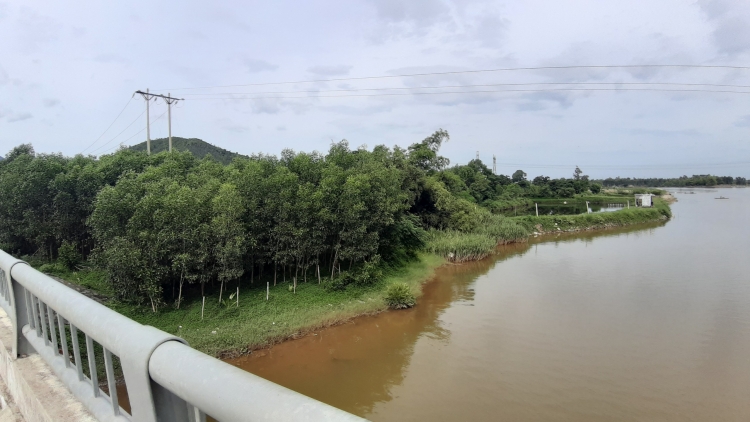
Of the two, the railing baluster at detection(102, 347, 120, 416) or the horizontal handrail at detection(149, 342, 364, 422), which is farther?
the railing baluster at detection(102, 347, 120, 416)

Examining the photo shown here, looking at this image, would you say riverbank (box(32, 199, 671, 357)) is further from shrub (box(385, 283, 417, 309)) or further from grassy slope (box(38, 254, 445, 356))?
shrub (box(385, 283, 417, 309))

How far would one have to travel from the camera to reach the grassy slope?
10.8 m

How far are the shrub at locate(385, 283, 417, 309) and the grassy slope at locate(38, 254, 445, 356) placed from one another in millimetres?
333

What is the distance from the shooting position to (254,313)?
12422 mm

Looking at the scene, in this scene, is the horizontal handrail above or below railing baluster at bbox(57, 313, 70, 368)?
above

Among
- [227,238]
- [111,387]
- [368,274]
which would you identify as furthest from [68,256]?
[111,387]

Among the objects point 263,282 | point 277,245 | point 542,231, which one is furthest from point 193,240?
point 542,231

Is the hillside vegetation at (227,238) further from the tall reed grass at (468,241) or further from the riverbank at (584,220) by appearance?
the riverbank at (584,220)

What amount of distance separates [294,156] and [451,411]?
11144 mm

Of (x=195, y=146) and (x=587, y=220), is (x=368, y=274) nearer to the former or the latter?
(x=587, y=220)

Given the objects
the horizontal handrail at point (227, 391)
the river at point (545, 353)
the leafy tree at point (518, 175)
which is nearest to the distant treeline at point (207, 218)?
the river at point (545, 353)

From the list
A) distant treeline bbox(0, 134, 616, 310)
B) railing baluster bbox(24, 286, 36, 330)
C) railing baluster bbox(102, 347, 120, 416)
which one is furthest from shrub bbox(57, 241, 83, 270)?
railing baluster bbox(102, 347, 120, 416)

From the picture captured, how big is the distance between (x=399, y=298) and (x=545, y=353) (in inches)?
200

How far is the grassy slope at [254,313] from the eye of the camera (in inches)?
424
